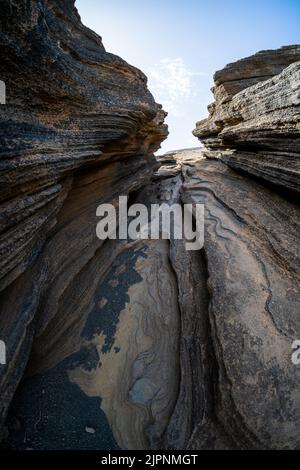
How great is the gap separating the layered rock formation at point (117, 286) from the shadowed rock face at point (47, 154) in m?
0.04

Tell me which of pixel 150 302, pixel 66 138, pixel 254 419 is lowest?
pixel 254 419

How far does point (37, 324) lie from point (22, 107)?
512cm

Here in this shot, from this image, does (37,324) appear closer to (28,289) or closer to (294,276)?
(28,289)

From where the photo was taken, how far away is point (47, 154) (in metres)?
5.97

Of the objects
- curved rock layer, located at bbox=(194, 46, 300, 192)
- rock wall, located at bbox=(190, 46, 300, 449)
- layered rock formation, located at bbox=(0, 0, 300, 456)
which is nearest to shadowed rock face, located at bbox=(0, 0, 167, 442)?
layered rock formation, located at bbox=(0, 0, 300, 456)

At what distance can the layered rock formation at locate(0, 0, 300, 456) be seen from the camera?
16.8 feet

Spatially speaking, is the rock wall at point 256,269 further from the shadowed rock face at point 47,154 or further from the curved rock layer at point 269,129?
the shadowed rock face at point 47,154

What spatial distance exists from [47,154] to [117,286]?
443 cm

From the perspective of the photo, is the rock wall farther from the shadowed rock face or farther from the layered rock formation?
the shadowed rock face

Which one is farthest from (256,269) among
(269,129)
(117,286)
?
(269,129)

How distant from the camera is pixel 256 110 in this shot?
417 inches

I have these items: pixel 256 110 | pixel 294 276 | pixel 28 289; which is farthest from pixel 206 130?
pixel 28 289

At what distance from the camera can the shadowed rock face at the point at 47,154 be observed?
5.20m

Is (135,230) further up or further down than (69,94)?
further down
